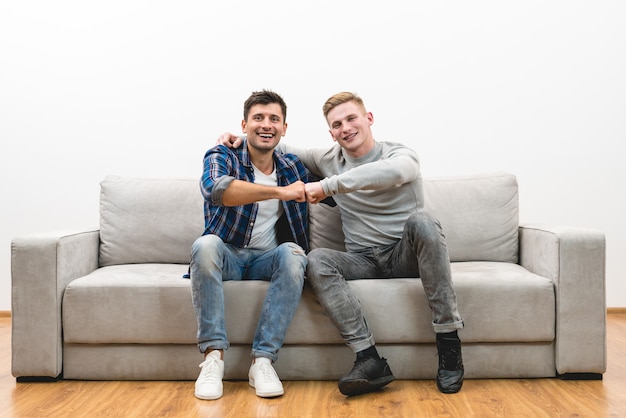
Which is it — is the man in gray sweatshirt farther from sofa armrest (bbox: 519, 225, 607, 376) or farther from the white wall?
the white wall

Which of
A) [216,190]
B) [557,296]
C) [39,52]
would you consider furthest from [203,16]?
[557,296]

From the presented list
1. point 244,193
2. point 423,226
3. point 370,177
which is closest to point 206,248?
point 244,193

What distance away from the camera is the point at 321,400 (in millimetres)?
1884

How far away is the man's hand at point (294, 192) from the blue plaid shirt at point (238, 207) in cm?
19

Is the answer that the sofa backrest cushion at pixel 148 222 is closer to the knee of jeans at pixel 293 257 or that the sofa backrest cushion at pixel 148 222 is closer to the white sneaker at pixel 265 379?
the knee of jeans at pixel 293 257

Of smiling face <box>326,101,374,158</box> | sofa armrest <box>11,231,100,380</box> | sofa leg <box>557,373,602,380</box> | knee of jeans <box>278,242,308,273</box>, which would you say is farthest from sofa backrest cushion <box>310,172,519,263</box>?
sofa armrest <box>11,231,100,380</box>

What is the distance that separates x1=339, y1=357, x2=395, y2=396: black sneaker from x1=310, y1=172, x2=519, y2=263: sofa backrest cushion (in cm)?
71

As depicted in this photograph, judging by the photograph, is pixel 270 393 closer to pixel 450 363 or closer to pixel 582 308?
pixel 450 363

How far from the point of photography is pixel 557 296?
6.89ft

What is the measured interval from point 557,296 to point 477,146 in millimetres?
1417

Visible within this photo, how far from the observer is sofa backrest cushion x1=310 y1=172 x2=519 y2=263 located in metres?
2.59

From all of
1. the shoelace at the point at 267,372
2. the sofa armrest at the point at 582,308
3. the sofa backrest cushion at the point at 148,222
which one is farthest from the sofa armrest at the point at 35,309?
the sofa armrest at the point at 582,308

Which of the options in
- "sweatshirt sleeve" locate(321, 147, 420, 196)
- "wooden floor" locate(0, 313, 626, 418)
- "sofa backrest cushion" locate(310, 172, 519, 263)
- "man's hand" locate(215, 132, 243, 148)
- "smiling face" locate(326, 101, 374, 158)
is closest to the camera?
"wooden floor" locate(0, 313, 626, 418)

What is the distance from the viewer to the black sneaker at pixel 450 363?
194cm
